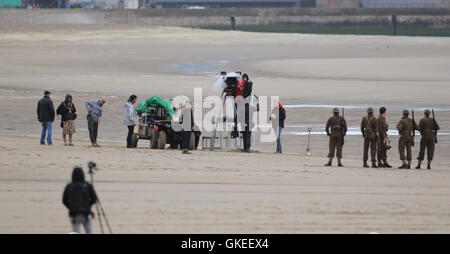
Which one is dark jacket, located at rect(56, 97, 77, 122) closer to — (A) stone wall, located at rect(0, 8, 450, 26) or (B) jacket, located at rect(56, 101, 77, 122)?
(B) jacket, located at rect(56, 101, 77, 122)

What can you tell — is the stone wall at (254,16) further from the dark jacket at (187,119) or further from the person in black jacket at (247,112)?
the dark jacket at (187,119)

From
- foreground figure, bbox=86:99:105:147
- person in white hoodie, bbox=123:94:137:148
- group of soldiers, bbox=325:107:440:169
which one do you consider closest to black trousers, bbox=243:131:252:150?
group of soldiers, bbox=325:107:440:169

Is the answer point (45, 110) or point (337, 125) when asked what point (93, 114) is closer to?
Result: point (45, 110)

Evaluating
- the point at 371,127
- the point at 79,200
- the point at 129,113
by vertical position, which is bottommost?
the point at 79,200

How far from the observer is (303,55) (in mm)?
50812

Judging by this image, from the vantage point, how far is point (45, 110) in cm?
A: 1925

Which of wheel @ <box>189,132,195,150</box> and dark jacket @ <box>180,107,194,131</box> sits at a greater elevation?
dark jacket @ <box>180,107,194,131</box>

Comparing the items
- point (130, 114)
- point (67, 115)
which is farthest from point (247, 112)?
point (67, 115)

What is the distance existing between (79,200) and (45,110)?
10022mm

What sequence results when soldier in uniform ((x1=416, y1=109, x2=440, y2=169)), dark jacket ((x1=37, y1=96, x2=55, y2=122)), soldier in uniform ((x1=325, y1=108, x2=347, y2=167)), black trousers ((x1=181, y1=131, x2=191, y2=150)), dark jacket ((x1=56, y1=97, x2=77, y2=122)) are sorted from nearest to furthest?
soldier in uniform ((x1=325, y1=108, x2=347, y2=167)), soldier in uniform ((x1=416, y1=109, x2=440, y2=169)), black trousers ((x1=181, y1=131, x2=191, y2=150)), dark jacket ((x1=56, y1=97, x2=77, y2=122)), dark jacket ((x1=37, y1=96, x2=55, y2=122))

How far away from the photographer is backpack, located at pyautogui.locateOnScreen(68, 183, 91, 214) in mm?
9547

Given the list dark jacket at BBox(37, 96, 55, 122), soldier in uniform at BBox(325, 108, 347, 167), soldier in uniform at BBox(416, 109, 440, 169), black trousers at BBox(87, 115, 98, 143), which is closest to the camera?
soldier in uniform at BBox(325, 108, 347, 167)

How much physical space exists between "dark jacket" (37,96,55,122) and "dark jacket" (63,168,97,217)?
32.3 feet
